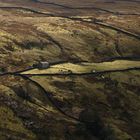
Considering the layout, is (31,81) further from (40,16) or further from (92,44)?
(40,16)

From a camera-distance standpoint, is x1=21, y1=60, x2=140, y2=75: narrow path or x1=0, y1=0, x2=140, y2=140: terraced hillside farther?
x1=21, y1=60, x2=140, y2=75: narrow path

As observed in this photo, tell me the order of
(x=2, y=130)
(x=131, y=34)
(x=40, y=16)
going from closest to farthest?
(x=2, y=130)
(x=131, y=34)
(x=40, y=16)

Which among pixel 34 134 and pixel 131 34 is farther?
pixel 131 34

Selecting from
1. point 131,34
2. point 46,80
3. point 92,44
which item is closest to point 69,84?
point 46,80

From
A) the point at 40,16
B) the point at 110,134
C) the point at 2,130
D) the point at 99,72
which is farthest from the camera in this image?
the point at 40,16

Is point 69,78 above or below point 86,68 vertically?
below

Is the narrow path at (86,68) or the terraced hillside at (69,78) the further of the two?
the narrow path at (86,68)

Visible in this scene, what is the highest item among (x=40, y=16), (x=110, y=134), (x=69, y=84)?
(x=40, y=16)

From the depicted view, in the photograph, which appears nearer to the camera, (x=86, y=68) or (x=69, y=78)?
(x=69, y=78)
